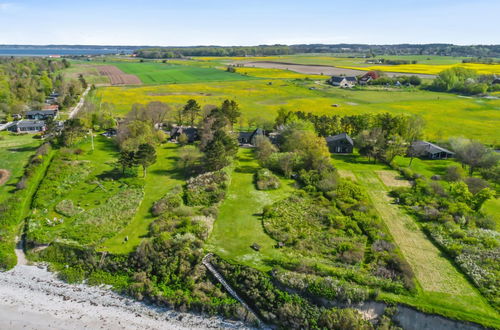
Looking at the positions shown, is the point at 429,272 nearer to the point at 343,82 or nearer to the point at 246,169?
the point at 246,169

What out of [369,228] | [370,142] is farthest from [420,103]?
[369,228]

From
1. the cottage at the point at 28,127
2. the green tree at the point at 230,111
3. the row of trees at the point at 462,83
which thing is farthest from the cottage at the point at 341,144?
the row of trees at the point at 462,83

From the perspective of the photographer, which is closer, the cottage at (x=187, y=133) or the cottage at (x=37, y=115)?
the cottage at (x=187, y=133)

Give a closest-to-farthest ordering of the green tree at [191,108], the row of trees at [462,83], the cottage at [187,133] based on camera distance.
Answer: the cottage at [187,133] → the green tree at [191,108] → the row of trees at [462,83]

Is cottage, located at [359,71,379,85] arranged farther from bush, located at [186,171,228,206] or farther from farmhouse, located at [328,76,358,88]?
bush, located at [186,171,228,206]

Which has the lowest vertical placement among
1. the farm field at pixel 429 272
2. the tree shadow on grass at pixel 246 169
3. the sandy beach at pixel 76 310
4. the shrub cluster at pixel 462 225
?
the sandy beach at pixel 76 310

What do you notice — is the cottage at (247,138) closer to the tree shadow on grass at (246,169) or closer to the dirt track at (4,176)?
the tree shadow on grass at (246,169)

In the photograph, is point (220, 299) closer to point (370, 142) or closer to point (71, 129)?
Answer: point (370, 142)
